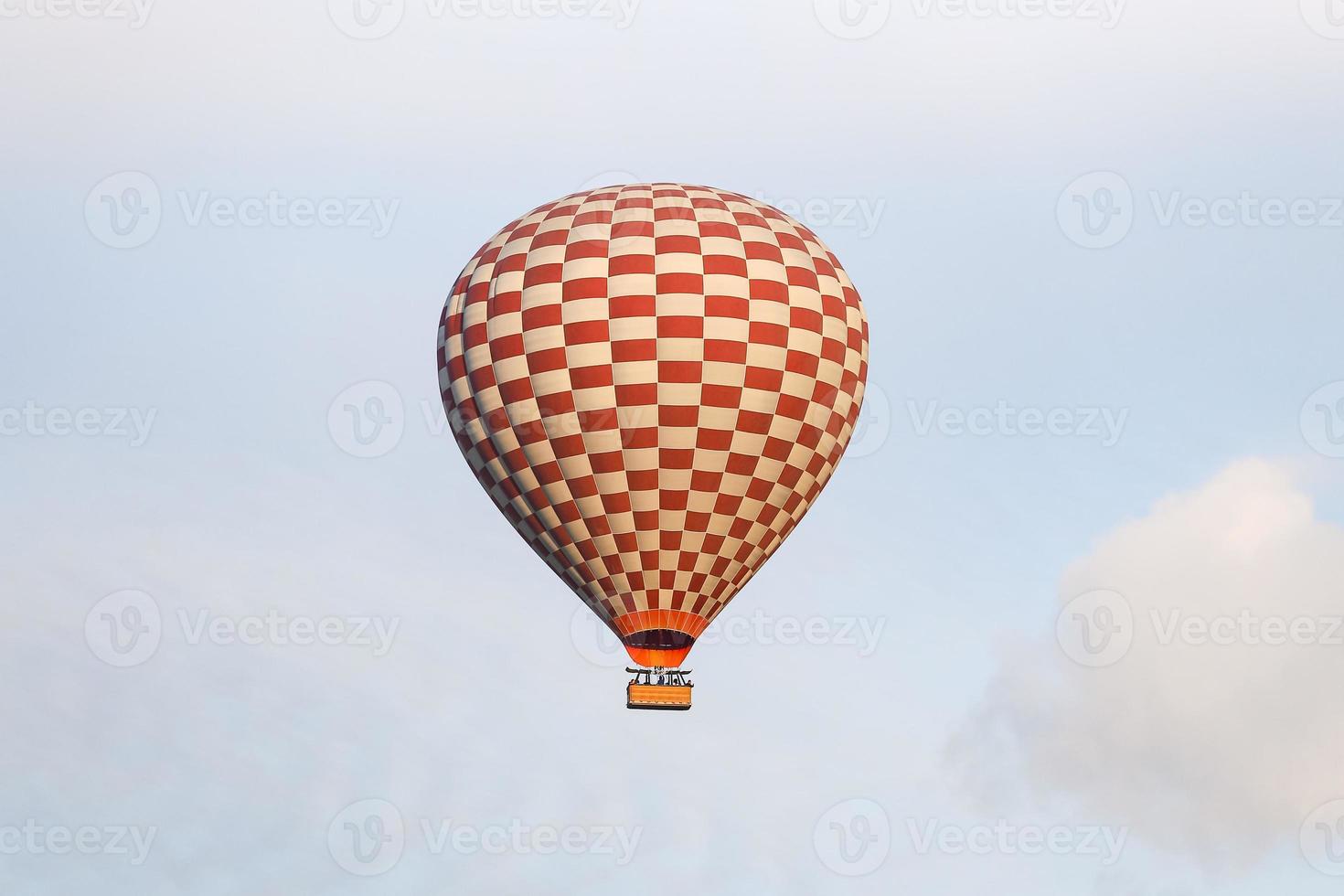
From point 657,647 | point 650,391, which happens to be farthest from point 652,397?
point 657,647

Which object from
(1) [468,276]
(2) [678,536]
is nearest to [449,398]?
(1) [468,276]

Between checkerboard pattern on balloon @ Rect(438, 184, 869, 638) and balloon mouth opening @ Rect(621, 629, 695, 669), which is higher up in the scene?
checkerboard pattern on balloon @ Rect(438, 184, 869, 638)

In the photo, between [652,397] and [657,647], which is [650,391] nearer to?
[652,397]

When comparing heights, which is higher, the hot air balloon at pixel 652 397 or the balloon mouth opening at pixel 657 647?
the hot air balloon at pixel 652 397

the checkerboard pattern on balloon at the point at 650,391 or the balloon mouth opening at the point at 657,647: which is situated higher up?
the checkerboard pattern on balloon at the point at 650,391

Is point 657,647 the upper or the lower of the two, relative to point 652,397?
lower
